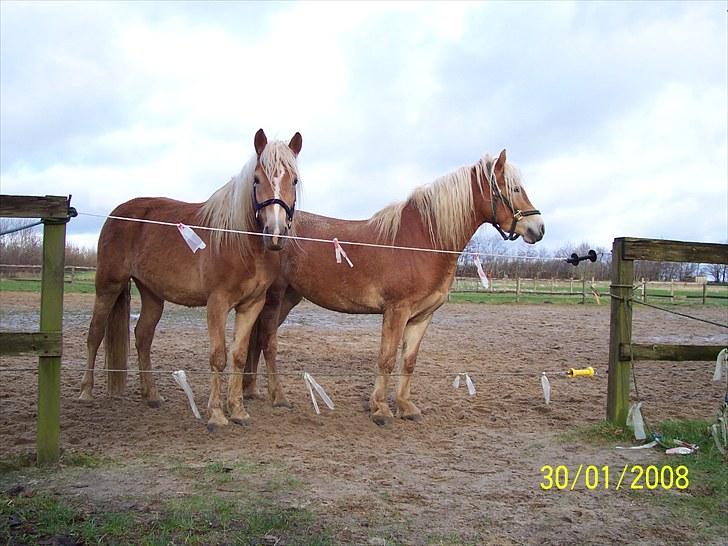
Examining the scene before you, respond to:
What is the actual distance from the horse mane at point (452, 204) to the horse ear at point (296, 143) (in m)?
1.21

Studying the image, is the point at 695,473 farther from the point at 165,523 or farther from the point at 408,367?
the point at 165,523

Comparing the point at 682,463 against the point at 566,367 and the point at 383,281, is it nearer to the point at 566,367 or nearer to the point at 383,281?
the point at 383,281

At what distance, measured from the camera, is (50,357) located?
12.3 feet

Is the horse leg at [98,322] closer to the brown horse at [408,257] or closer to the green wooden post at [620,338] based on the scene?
the brown horse at [408,257]

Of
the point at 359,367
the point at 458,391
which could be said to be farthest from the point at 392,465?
the point at 359,367

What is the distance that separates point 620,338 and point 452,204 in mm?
1904

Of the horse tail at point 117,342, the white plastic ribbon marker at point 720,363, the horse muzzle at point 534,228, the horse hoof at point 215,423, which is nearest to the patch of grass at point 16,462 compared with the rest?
the horse hoof at point 215,423

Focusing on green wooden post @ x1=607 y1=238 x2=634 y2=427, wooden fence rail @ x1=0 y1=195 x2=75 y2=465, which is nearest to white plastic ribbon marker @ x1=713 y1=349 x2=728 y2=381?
green wooden post @ x1=607 y1=238 x2=634 y2=427

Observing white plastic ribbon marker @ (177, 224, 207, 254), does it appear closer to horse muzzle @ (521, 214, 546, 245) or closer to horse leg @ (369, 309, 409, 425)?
horse leg @ (369, 309, 409, 425)

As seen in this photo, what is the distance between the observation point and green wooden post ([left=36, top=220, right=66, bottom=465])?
147 inches

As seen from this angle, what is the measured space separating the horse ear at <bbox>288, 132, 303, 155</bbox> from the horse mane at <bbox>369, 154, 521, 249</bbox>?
1214mm

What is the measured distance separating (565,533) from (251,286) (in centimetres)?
308

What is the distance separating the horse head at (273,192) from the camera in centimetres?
436

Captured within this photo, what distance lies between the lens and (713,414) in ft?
18.0
